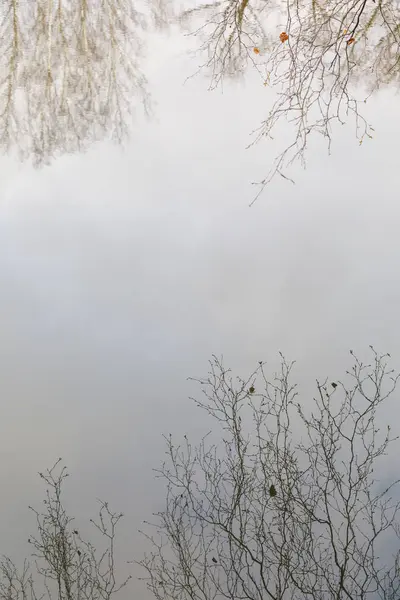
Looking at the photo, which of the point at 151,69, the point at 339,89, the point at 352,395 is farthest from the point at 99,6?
the point at 352,395

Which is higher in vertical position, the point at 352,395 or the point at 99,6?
the point at 99,6

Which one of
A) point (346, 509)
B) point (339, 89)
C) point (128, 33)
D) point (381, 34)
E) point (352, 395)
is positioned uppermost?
point (128, 33)

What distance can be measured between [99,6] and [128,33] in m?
0.24

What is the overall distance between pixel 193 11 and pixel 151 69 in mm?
452

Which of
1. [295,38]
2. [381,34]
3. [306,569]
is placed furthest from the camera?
[381,34]

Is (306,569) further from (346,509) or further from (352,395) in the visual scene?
(352,395)

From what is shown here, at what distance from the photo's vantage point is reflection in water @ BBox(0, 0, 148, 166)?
3.82 metres

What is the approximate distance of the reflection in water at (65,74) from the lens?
12.5 feet

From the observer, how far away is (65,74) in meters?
3.86

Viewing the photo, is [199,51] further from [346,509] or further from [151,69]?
[346,509]

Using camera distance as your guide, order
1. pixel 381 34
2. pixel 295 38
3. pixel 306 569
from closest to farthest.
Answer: pixel 306 569 < pixel 295 38 < pixel 381 34

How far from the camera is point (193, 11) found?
3957mm

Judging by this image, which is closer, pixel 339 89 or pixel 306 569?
pixel 306 569

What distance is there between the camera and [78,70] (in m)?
3.88
